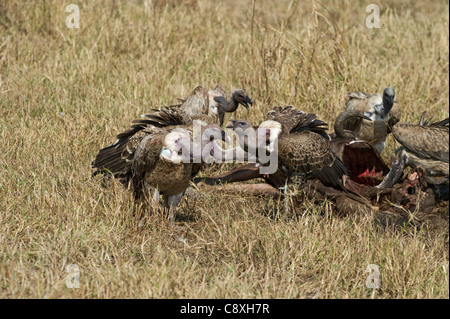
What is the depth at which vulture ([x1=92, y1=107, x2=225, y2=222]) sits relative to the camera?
186 inches

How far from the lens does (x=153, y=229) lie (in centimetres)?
498

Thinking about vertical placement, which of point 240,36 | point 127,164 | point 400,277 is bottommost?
point 400,277

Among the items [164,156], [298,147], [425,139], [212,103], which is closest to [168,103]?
[212,103]

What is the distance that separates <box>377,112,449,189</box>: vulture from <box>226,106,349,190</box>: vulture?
522 mm

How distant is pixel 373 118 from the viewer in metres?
7.26

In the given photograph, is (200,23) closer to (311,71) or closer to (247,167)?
(311,71)

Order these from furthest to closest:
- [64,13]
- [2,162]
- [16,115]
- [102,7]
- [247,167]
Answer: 1. [102,7]
2. [64,13]
3. [16,115]
4. [247,167]
5. [2,162]

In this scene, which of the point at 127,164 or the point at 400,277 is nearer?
the point at 400,277

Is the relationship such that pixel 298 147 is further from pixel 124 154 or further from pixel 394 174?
pixel 124 154

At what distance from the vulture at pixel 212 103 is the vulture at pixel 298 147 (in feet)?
4.39

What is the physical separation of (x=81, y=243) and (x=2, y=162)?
5.48 feet

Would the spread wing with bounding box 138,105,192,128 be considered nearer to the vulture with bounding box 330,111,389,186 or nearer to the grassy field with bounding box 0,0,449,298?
the grassy field with bounding box 0,0,449,298

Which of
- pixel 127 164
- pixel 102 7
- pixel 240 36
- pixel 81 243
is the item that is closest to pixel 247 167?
pixel 127 164

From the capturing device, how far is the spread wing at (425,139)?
18.6 ft
